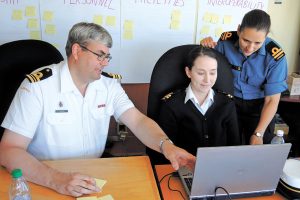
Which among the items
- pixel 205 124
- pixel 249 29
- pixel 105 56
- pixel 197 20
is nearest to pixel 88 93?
pixel 105 56

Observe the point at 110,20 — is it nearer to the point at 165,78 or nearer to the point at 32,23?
the point at 32,23

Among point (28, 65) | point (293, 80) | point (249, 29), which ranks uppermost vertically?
point (249, 29)

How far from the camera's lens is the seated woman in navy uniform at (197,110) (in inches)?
63.2

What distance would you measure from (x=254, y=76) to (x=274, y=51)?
19cm

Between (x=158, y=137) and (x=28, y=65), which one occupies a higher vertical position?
(x=28, y=65)

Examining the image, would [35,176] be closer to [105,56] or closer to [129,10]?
[105,56]

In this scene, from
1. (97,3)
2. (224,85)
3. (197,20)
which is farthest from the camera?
(197,20)

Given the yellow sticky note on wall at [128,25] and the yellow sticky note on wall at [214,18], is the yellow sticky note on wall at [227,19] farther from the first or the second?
the yellow sticky note on wall at [128,25]

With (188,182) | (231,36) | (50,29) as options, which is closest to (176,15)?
(231,36)

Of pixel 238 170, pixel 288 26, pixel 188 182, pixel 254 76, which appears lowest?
pixel 188 182

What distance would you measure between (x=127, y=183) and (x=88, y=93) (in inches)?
20.9

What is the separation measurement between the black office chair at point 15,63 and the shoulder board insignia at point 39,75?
0.78 feet

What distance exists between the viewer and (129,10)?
2.39 metres

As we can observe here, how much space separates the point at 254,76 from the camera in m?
1.90
